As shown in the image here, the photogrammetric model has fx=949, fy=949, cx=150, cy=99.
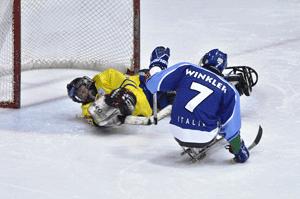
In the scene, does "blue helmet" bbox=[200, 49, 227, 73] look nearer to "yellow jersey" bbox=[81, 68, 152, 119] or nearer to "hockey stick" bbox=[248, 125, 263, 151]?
"hockey stick" bbox=[248, 125, 263, 151]

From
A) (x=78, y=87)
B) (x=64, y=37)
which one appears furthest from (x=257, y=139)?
(x=64, y=37)

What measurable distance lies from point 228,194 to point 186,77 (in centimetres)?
68

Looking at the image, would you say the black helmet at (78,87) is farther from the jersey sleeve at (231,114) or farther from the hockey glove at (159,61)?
the jersey sleeve at (231,114)

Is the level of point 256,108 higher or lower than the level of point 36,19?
lower

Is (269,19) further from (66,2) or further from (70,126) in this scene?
(70,126)

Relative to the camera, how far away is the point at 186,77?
4.77m

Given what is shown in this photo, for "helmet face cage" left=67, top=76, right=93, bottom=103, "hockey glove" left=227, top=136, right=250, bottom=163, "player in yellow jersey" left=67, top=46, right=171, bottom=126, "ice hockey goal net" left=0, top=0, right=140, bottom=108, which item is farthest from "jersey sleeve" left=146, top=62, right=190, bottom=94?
"ice hockey goal net" left=0, top=0, right=140, bottom=108

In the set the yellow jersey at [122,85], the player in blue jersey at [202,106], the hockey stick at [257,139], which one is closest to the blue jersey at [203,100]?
the player in blue jersey at [202,106]

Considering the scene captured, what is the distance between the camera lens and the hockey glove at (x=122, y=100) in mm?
5266

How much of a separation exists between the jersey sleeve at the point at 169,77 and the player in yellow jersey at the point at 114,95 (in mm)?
296

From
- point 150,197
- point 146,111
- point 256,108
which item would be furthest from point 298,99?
point 150,197

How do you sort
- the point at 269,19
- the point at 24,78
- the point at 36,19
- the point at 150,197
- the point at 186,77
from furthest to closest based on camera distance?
the point at 269,19 < the point at 36,19 < the point at 24,78 < the point at 186,77 < the point at 150,197

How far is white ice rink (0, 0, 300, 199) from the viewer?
4.47 m

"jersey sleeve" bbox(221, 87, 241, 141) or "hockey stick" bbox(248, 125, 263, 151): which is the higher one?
"jersey sleeve" bbox(221, 87, 241, 141)
